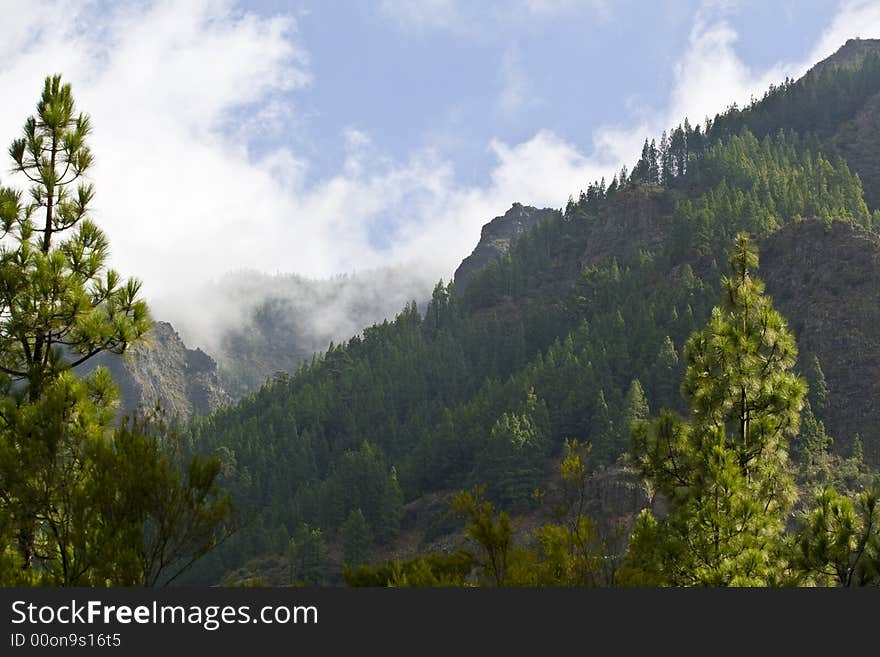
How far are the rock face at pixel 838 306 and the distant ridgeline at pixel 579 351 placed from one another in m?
0.21

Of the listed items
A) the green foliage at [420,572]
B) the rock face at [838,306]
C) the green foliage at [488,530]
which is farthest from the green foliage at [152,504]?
the rock face at [838,306]

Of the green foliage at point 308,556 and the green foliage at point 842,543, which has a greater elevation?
the green foliage at point 308,556

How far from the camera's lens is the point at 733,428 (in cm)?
1563

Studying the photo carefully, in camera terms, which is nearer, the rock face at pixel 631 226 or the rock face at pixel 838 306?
the rock face at pixel 838 306

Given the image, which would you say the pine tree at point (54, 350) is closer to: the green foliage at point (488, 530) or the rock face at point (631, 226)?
the green foliage at point (488, 530)

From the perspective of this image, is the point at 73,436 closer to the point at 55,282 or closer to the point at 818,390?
the point at 55,282

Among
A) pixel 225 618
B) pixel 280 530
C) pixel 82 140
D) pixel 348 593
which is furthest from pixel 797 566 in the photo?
pixel 280 530

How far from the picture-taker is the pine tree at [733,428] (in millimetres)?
13453

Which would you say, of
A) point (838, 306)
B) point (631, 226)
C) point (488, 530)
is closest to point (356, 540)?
point (838, 306)

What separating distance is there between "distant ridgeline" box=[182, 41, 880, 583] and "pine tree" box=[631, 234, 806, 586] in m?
45.7

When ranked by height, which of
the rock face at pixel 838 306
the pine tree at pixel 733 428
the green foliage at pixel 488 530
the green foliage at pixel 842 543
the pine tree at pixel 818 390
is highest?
the rock face at pixel 838 306

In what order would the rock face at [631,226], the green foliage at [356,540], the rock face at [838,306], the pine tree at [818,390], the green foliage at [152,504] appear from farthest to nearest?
the rock face at [631,226] → the green foliage at [356,540] → the pine tree at [818,390] → the rock face at [838,306] → the green foliage at [152,504]

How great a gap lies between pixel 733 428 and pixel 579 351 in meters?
91.7

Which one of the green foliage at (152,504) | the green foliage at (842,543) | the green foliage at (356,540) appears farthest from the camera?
the green foliage at (356,540)
